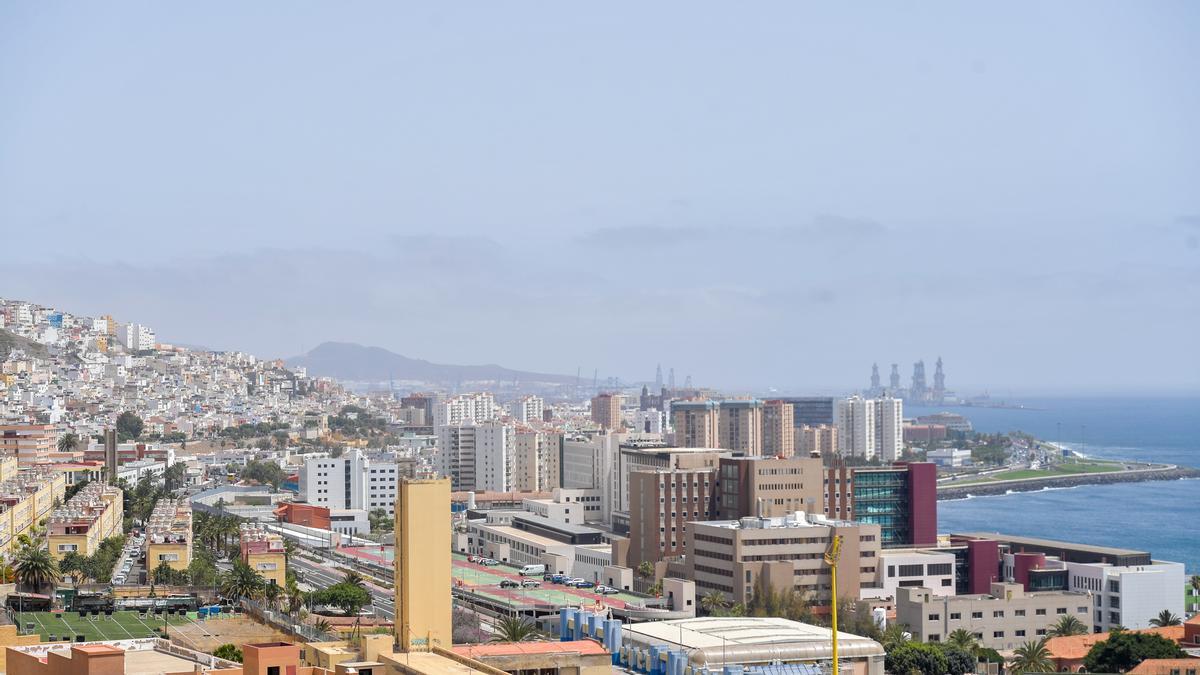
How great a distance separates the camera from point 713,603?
33406mm

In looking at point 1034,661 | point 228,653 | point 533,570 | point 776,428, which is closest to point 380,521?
point 533,570

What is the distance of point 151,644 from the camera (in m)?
17.4

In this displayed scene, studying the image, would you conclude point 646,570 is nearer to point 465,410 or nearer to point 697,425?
point 697,425

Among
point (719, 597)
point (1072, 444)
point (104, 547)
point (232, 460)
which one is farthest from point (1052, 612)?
point (1072, 444)

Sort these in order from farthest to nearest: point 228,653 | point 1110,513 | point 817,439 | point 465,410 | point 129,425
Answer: point 465,410 < point 817,439 < point 129,425 < point 1110,513 < point 228,653

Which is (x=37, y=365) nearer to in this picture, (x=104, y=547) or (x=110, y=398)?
(x=110, y=398)

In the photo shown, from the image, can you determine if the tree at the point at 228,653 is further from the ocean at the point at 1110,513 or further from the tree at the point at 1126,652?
the ocean at the point at 1110,513

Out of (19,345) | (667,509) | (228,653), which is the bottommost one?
(228,653)

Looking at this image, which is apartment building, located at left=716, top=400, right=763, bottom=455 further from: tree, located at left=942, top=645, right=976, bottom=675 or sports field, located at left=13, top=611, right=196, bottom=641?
sports field, located at left=13, top=611, right=196, bottom=641

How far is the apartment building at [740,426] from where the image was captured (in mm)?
86312

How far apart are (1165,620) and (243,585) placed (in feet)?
57.6

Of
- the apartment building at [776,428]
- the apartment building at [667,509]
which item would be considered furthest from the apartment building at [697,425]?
the apartment building at [667,509]

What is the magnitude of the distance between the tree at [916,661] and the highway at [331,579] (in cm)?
820

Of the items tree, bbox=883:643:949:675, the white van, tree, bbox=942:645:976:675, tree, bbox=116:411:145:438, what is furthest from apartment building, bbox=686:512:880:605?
tree, bbox=116:411:145:438
